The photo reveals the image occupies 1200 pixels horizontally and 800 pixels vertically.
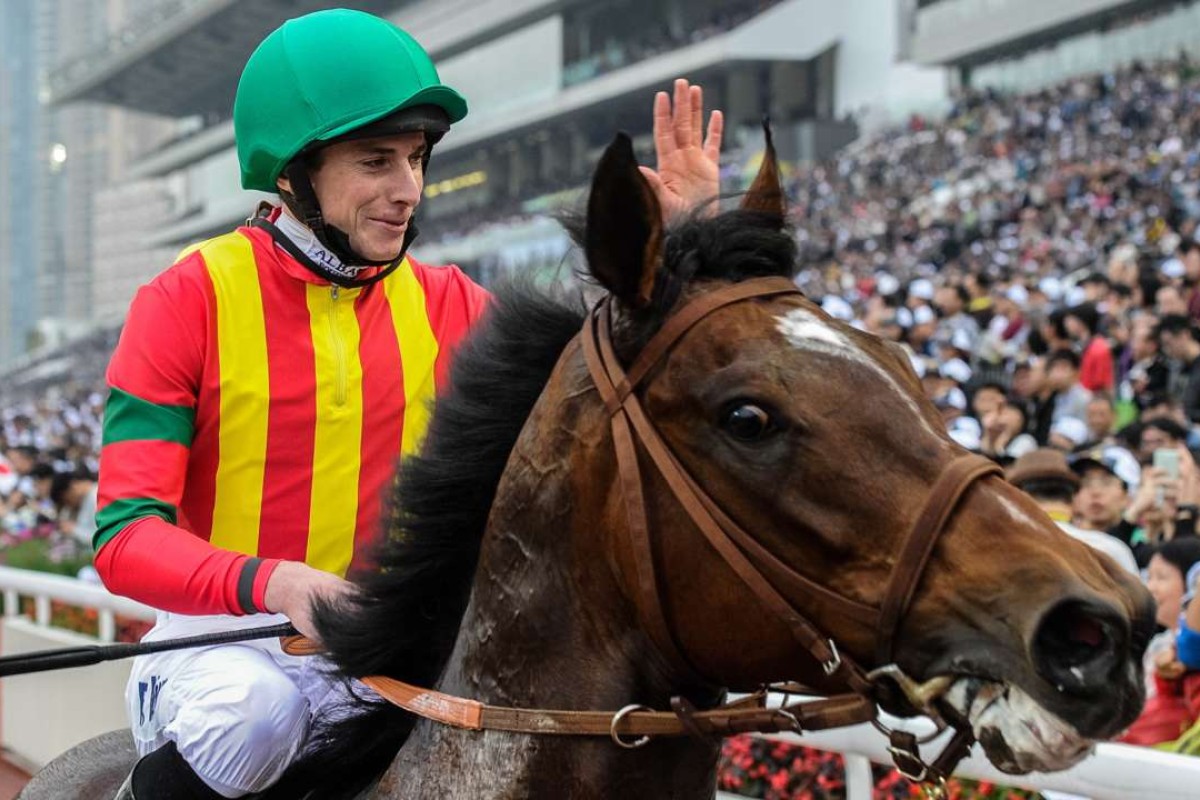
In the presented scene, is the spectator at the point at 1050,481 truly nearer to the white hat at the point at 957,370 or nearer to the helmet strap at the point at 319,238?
the helmet strap at the point at 319,238

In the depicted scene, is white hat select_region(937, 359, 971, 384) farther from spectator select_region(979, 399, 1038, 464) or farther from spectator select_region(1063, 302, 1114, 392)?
spectator select_region(979, 399, 1038, 464)

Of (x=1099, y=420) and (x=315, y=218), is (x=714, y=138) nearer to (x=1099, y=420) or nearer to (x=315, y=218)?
(x=315, y=218)

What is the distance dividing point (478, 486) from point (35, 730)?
4.99 meters

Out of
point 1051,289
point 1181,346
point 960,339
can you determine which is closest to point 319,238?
point 1181,346

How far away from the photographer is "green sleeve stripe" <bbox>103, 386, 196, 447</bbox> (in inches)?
73.2

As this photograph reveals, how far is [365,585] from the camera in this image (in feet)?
5.90

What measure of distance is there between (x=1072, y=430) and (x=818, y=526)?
5.01 m

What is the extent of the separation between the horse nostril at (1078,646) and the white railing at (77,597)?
4018 mm

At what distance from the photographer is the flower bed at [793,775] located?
136 inches

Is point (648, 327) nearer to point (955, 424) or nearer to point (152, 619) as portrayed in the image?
point (152, 619)

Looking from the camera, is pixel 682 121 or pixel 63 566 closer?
pixel 682 121

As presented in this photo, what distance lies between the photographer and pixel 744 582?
144cm

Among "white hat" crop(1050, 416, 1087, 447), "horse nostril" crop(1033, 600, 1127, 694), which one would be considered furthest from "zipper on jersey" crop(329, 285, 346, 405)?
"white hat" crop(1050, 416, 1087, 447)

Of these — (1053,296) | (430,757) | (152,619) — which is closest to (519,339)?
(430,757)
